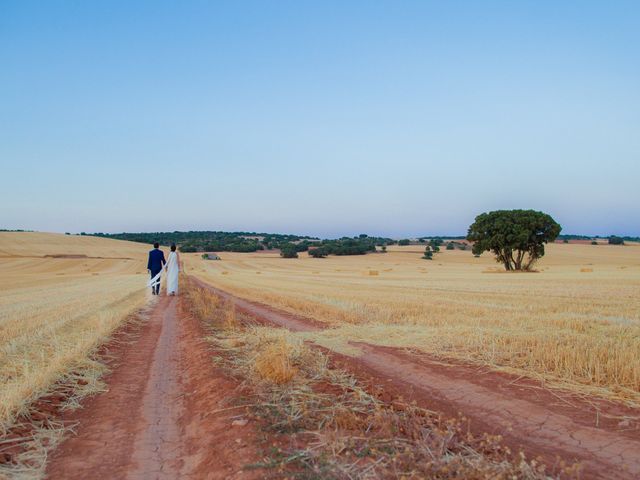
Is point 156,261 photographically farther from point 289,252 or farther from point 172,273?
point 289,252

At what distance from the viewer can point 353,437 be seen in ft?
13.9

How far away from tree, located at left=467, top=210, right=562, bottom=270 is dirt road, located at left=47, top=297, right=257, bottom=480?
48.1 m

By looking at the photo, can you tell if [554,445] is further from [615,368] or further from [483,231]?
[483,231]

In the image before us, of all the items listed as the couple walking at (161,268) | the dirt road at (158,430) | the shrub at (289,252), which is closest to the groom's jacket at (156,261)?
the couple walking at (161,268)

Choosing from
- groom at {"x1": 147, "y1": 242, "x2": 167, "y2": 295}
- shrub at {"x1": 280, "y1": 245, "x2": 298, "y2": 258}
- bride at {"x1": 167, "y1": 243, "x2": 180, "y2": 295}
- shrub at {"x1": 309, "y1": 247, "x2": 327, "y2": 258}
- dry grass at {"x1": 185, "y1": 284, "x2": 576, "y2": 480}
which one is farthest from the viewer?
shrub at {"x1": 309, "y1": 247, "x2": 327, "y2": 258}

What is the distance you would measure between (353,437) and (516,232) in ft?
Result: 165

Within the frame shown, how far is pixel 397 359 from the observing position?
7973 millimetres

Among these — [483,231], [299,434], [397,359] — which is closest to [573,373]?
[397,359]

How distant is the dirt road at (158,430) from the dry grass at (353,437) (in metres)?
0.37

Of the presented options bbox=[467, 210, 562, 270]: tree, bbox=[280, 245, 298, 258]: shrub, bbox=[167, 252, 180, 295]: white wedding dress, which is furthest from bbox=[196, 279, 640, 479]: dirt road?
bbox=[280, 245, 298, 258]: shrub

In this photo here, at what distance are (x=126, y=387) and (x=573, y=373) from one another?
6.74 m

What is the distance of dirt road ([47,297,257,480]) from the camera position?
13.3 feet

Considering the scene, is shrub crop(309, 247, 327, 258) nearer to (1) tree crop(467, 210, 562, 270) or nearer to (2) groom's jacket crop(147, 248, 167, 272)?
(1) tree crop(467, 210, 562, 270)

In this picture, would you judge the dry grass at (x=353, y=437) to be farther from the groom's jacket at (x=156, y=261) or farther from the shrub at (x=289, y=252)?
the shrub at (x=289, y=252)
